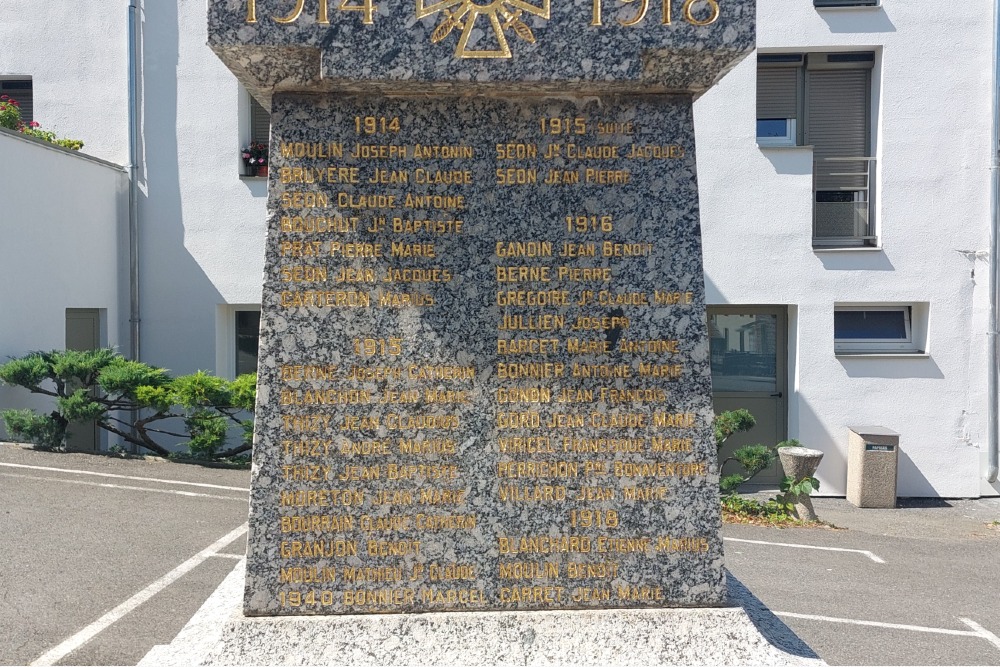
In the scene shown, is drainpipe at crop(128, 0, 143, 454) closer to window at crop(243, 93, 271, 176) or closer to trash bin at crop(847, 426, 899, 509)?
window at crop(243, 93, 271, 176)

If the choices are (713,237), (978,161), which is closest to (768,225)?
(713,237)

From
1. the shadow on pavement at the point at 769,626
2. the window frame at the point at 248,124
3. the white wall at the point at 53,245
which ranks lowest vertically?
the shadow on pavement at the point at 769,626

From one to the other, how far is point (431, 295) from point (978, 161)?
10246 millimetres

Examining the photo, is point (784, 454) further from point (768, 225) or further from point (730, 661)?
point (730, 661)

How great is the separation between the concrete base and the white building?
8472mm

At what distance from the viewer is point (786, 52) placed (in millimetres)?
11391

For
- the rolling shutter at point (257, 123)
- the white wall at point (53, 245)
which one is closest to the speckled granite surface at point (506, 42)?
the white wall at point (53, 245)

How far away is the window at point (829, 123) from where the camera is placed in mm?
11539

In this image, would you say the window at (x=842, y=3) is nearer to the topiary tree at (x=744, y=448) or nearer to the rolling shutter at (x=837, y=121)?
the rolling shutter at (x=837, y=121)

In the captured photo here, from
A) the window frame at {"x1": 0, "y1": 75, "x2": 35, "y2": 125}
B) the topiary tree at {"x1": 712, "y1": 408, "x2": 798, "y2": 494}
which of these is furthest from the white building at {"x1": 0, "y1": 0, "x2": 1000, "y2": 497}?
the window frame at {"x1": 0, "y1": 75, "x2": 35, "y2": 125}

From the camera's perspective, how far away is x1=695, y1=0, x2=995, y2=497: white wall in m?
11.1

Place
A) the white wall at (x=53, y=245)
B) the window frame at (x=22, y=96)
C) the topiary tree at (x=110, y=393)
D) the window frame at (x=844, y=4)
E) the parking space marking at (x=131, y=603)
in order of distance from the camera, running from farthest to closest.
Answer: the window frame at (x=22, y=96), the window frame at (x=844, y=4), the white wall at (x=53, y=245), the topiary tree at (x=110, y=393), the parking space marking at (x=131, y=603)

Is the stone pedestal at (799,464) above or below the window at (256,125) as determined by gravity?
below

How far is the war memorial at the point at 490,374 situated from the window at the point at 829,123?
29.8 feet
